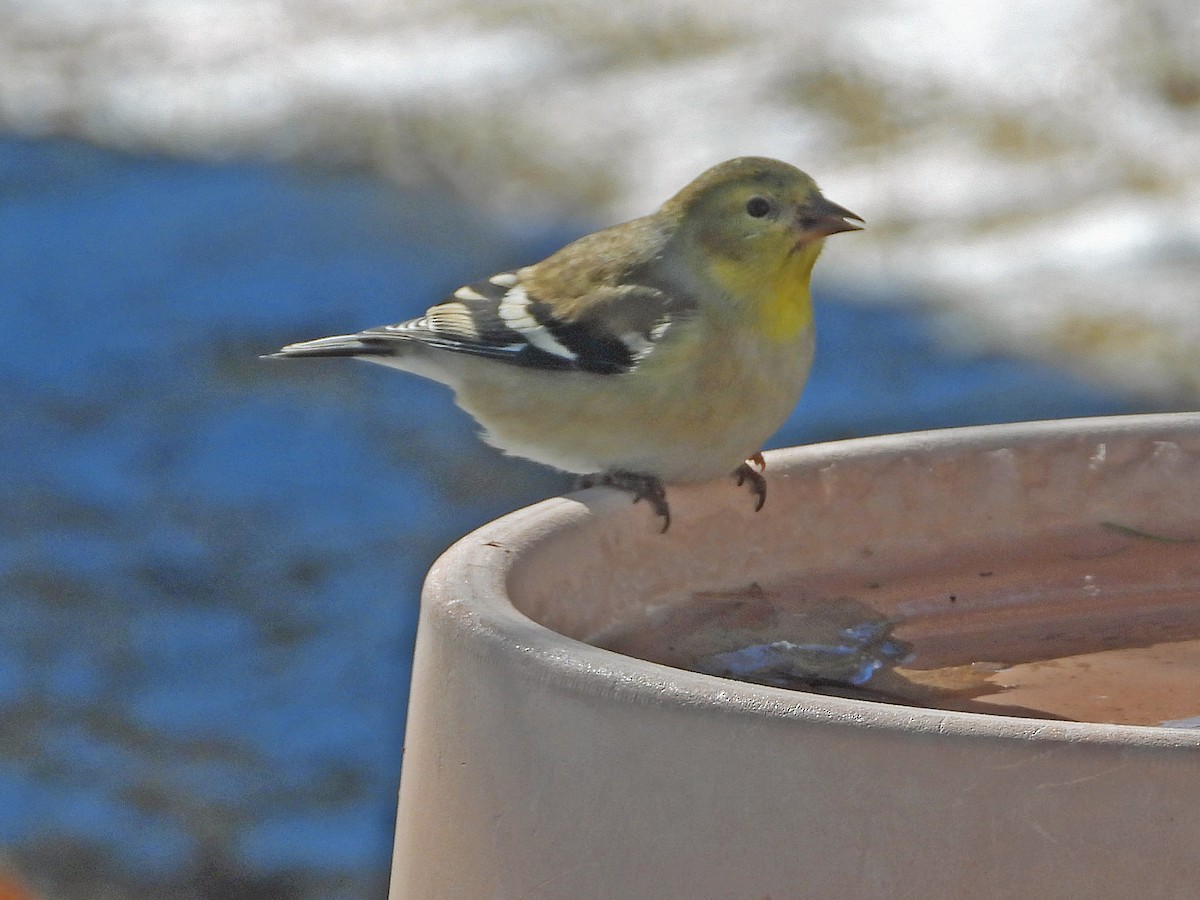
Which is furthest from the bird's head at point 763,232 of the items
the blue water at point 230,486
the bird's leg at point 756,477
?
the blue water at point 230,486

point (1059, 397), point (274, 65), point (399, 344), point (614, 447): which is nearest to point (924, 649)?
point (614, 447)

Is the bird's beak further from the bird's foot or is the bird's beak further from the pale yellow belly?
the bird's foot

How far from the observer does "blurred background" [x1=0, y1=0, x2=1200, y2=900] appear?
511 centimetres

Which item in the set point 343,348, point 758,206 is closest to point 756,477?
point 758,206

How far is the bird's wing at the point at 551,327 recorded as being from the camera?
8.77 feet

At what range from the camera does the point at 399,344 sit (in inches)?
119

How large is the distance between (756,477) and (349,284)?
21.4 feet

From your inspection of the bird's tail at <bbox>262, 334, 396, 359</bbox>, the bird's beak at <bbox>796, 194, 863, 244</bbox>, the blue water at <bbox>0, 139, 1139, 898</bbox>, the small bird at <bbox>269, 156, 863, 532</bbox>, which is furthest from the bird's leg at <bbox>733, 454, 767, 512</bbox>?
the blue water at <bbox>0, 139, 1139, 898</bbox>

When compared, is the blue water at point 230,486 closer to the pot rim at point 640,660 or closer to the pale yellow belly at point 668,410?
the pale yellow belly at point 668,410

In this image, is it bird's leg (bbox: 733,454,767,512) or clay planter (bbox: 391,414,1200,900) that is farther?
bird's leg (bbox: 733,454,767,512)

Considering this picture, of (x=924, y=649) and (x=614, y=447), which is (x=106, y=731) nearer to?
(x=614, y=447)

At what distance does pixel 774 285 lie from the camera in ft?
9.03

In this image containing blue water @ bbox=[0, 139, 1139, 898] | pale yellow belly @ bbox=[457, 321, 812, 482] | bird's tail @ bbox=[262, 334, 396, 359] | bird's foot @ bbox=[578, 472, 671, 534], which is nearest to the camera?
bird's foot @ bbox=[578, 472, 671, 534]

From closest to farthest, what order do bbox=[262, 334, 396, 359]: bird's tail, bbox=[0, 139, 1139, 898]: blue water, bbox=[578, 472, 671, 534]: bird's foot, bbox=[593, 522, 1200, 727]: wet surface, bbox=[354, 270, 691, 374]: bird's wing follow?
bbox=[593, 522, 1200, 727]: wet surface < bbox=[578, 472, 671, 534]: bird's foot < bbox=[354, 270, 691, 374]: bird's wing < bbox=[262, 334, 396, 359]: bird's tail < bbox=[0, 139, 1139, 898]: blue water
